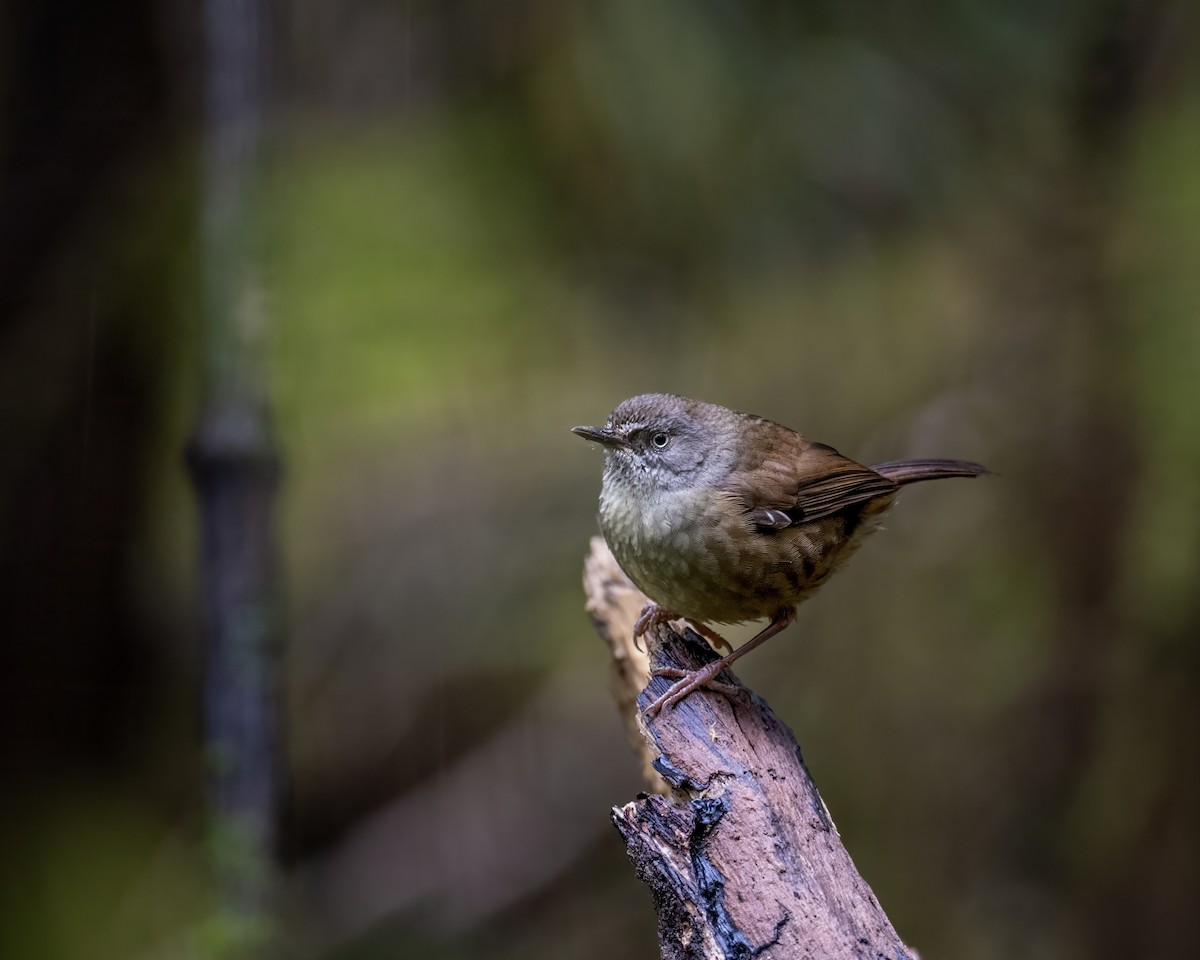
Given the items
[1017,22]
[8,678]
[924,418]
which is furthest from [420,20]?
[8,678]

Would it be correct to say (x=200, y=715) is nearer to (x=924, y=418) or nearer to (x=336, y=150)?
(x=336, y=150)

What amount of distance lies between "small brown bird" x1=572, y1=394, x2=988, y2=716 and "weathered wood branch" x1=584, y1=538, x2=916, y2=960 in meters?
0.29

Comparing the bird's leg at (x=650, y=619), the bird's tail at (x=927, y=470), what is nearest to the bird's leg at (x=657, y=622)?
the bird's leg at (x=650, y=619)

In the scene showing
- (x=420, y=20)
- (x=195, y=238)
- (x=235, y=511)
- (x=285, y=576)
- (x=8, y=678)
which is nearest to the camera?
(x=235, y=511)

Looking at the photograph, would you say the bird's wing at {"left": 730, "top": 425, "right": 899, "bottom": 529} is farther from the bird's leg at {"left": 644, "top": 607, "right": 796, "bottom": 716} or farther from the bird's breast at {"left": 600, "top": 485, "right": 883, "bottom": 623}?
the bird's leg at {"left": 644, "top": 607, "right": 796, "bottom": 716}

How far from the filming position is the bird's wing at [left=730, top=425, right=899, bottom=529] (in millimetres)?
3316

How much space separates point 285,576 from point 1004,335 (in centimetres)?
381

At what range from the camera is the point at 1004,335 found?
5.52 meters

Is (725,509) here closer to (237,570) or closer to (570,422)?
(237,570)

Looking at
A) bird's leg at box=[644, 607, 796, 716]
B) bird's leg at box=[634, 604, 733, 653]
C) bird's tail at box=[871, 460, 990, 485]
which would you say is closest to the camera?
bird's leg at box=[644, 607, 796, 716]

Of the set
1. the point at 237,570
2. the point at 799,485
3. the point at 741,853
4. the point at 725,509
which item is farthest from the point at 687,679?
the point at 237,570

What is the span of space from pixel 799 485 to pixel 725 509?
0.33 meters

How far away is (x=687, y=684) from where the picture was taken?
2.96 m

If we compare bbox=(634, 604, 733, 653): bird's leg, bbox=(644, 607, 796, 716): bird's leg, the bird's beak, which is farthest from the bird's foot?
the bird's beak
